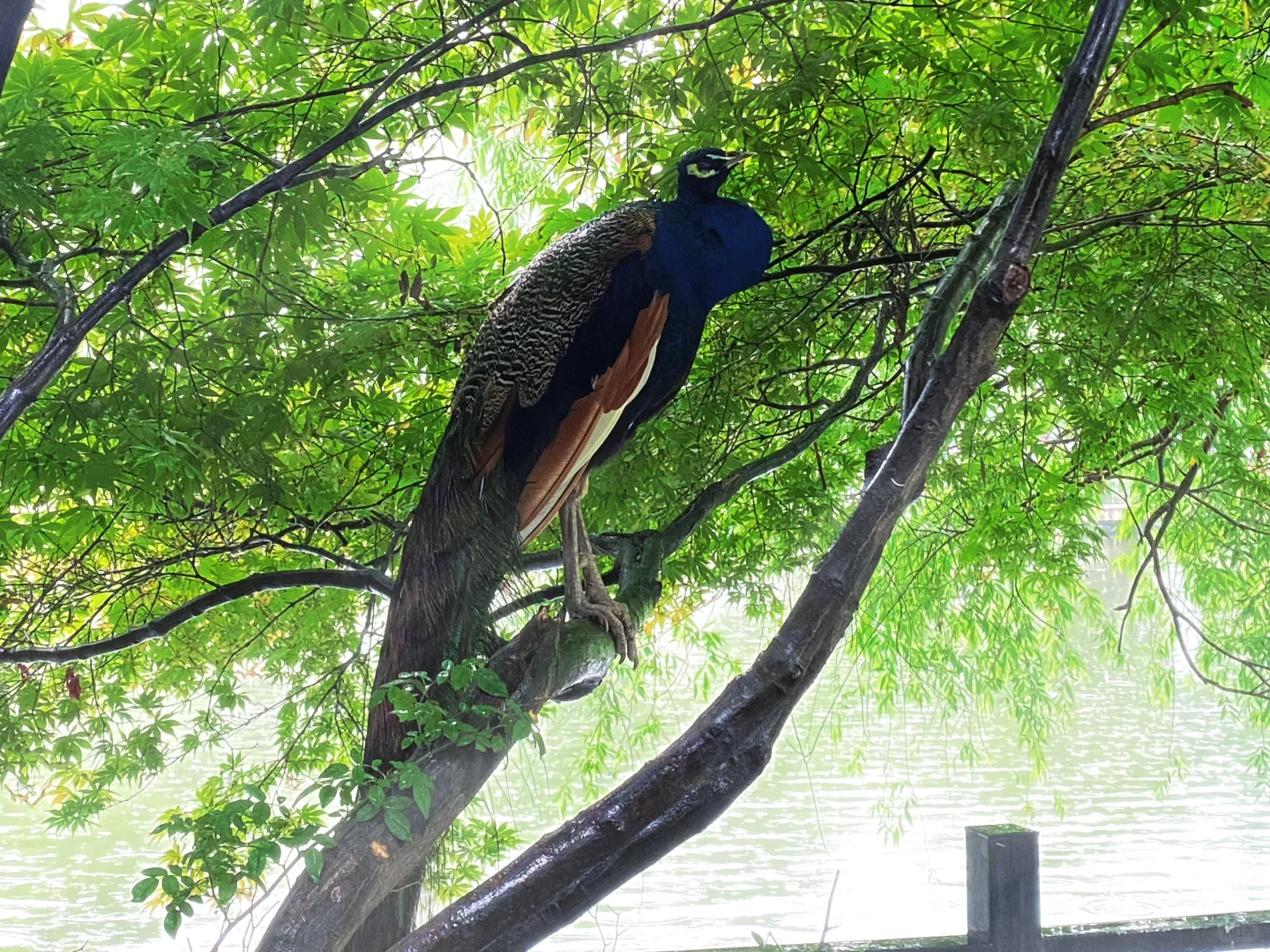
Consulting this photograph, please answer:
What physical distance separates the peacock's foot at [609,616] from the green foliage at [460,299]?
9 cm

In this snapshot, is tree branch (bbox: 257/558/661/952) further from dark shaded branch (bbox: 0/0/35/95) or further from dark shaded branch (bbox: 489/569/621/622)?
dark shaded branch (bbox: 0/0/35/95)

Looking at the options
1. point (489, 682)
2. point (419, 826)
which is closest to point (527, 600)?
point (489, 682)

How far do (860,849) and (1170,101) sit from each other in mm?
3188

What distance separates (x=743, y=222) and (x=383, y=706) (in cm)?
80

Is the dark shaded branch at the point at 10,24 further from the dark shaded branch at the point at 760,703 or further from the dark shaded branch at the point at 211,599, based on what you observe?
the dark shaded branch at the point at 211,599

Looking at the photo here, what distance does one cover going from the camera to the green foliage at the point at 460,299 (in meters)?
1.49

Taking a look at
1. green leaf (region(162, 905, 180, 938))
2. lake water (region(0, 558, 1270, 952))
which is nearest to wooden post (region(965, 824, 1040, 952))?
green leaf (region(162, 905, 180, 938))

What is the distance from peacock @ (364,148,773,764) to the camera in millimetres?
1477

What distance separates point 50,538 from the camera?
1770 millimetres

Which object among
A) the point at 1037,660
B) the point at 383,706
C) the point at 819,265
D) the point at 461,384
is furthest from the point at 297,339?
the point at 1037,660

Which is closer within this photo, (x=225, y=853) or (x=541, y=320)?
(x=225, y=853)

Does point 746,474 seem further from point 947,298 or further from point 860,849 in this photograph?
point 860,849

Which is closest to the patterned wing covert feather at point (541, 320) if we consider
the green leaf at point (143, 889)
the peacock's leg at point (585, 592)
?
the peacock's leg at point (585, 592)

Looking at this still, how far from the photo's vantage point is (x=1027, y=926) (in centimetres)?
150
